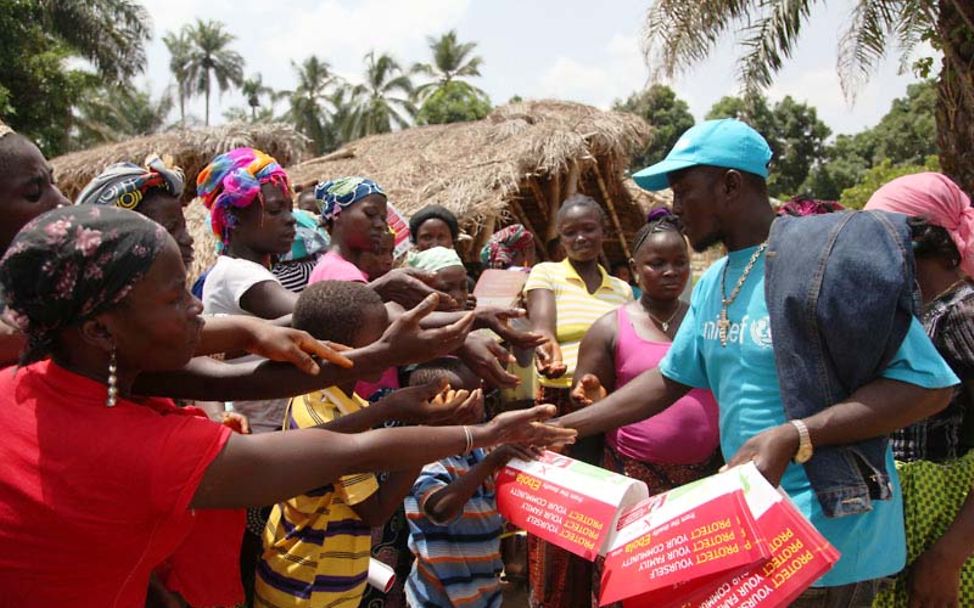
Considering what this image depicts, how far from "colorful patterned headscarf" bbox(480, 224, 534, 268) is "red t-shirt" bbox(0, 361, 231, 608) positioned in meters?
4.70

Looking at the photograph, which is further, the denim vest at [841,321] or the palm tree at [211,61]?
the palm tree at [211,61]

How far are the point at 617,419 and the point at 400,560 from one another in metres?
1.26

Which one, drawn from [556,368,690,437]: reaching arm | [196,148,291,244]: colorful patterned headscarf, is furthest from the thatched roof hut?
[556,368,690,437]: reaching arm

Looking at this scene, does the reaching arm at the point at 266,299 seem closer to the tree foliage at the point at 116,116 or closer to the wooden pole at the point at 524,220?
the wooden pole at the point at 524,220

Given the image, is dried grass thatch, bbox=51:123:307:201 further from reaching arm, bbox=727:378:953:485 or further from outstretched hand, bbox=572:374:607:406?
reaching arm, bbox=727:378:953:485

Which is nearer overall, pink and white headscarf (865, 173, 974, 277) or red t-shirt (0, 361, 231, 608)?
red t-shirt (0, 361, 231, 608)

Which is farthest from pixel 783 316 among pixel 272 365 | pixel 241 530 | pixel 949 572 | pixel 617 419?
pixel 241 530

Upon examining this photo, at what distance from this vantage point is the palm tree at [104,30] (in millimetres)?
21094

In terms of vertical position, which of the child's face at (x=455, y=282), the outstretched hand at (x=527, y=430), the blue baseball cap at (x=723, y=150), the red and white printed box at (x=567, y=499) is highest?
the blue baseball cap at (x=723, y=150)

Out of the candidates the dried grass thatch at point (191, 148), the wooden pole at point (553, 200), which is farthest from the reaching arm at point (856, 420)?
the dried grass thatch at point (191, 148)

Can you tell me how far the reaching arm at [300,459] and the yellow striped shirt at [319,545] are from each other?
610 mm

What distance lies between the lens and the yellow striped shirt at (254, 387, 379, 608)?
226 centimetres

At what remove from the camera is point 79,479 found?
1322 mm

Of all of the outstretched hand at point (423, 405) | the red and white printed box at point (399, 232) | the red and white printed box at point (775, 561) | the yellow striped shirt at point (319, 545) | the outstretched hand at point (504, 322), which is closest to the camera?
the red and white printed box at point (775, 561)
